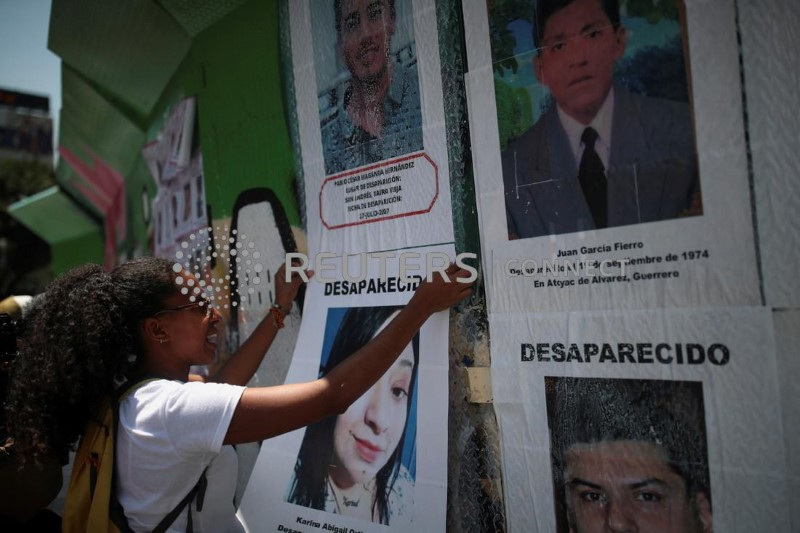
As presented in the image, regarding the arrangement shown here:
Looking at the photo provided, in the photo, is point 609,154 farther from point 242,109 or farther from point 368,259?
point 242,109

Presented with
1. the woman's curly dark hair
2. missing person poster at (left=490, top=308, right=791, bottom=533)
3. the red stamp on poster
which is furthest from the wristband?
missing person poster at (left=490, top=308, right=791, bottom=533)

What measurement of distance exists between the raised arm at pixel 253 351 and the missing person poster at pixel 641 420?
34.4 inches

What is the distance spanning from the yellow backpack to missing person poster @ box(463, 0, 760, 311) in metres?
0.93

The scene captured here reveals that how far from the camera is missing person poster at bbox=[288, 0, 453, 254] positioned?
5.73 ft

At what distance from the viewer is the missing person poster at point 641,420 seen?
3.85 feet

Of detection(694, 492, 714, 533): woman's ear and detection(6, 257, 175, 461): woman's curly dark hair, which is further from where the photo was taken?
detection(6, 257, 175, 461): woman's curly dark hair

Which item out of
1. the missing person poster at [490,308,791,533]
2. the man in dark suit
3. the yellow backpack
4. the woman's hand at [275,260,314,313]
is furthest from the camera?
the woman's hand at [275,260,314,313]

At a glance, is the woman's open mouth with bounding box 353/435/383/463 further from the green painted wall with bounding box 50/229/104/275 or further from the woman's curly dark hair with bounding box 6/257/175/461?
the green painted wall with bounding box 50/229/104/275

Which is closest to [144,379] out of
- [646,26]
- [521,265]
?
[521,265]

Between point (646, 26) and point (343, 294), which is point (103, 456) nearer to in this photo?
point (343, 294)

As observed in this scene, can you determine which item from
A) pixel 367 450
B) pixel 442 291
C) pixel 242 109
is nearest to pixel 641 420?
pixel 442 291

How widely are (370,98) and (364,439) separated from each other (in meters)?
1.05

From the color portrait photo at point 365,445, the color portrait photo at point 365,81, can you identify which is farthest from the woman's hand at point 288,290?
the color portrait photo at point 365,81

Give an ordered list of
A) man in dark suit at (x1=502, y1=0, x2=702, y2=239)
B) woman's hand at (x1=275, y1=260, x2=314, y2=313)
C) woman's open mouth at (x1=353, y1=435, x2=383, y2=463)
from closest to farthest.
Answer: man in dark suit at (x1=502, y1=0, x2=702, y2=239) → woman's open mouth at (x1=353, y1=435, x2=383, y2=463) → woman's hand at (x1=275, y1=260, x2=314, y2=313)
